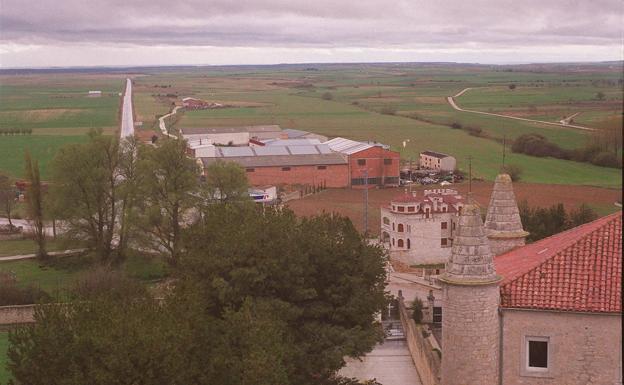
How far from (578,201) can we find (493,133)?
46383 millimetres

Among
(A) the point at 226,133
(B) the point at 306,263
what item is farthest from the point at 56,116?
(B) the point at 306,263

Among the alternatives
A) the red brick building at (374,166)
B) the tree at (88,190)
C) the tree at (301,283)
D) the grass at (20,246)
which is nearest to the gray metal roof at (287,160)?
the red brick building at (374,166)

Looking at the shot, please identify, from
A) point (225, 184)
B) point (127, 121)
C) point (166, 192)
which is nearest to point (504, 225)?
point (166, 192)

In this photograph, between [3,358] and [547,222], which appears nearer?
[3,358]

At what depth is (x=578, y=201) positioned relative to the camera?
66812 millimetres

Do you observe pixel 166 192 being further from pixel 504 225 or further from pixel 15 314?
pixel 504 225

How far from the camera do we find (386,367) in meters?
29.9

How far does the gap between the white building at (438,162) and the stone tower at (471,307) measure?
69.7 m

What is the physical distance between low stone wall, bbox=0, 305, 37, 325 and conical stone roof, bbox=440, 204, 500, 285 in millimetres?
26336

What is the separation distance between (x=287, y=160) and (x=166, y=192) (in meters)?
35.9

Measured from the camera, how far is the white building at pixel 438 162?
87.4m

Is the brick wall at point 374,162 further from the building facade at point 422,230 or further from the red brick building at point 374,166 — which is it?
the building facade at point 422,230

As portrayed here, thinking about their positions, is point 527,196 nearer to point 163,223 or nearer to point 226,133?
point 163,223

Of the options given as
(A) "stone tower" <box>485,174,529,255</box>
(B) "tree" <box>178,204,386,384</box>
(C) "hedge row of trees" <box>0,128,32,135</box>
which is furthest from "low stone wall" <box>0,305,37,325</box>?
(C) "hedge row of trees" <box>0,128,32,135</box>
